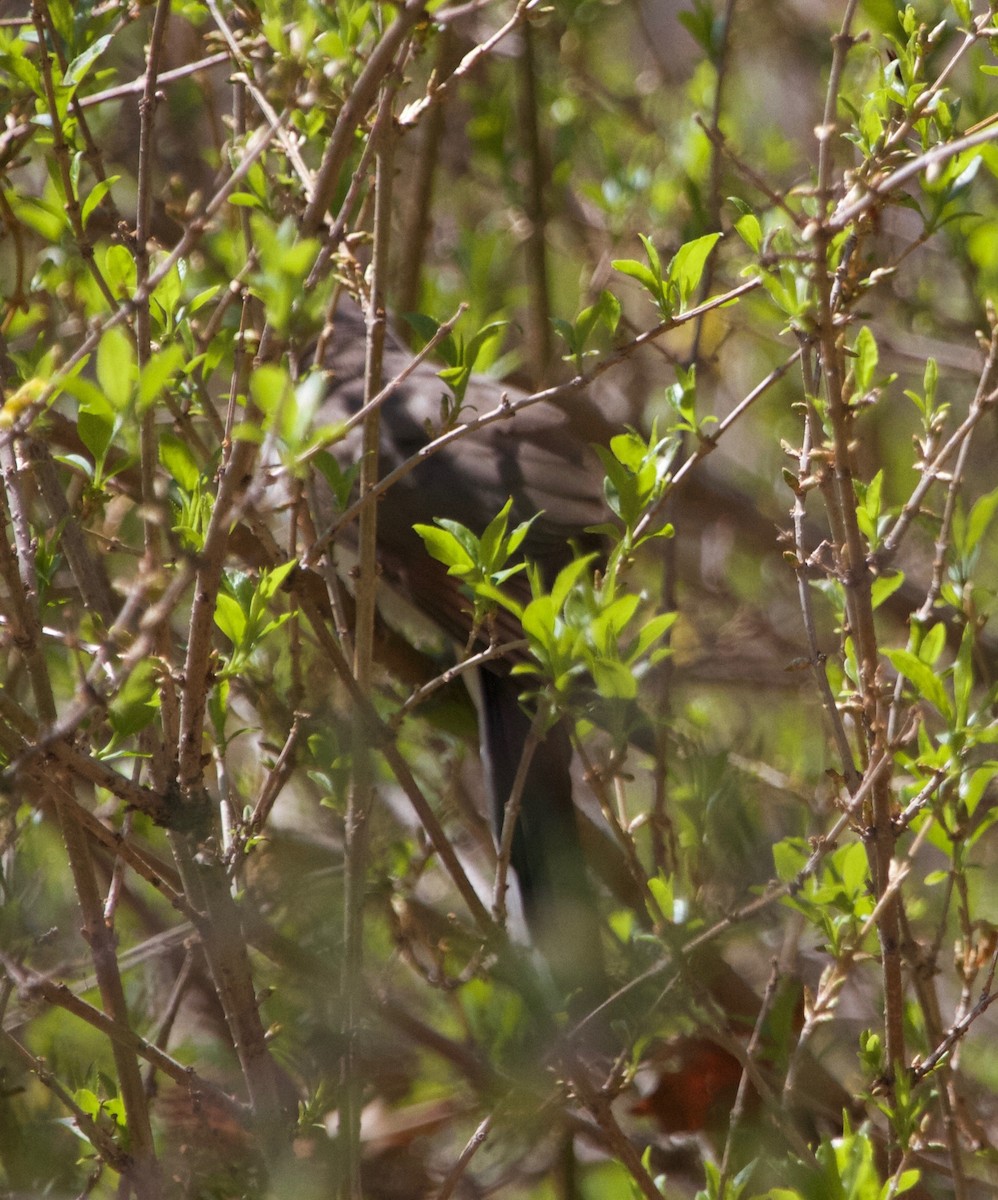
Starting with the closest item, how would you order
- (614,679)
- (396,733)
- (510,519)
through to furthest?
(614,679) < (396,733) < (510,519)

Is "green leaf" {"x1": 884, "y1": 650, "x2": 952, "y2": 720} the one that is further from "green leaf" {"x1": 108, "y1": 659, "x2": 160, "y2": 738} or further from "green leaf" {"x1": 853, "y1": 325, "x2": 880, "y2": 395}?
"green leaf" {"x1": 108, "y1": 659, "x2": 160, "y2": 738}

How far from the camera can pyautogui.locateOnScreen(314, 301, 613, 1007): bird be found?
267 cm

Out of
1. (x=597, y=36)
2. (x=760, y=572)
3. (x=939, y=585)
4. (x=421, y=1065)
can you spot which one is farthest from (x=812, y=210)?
(x=597, y=36)

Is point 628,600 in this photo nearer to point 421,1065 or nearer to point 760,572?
point 421,1065

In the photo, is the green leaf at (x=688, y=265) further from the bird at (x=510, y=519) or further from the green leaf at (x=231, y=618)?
the bird at (x=510, y=519)

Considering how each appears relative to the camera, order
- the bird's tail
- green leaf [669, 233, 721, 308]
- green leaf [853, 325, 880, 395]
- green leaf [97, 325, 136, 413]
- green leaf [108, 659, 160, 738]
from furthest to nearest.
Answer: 1. the bird's tail
2. green leaf [853, 325, 880, 395]
3. green leaf [669, 233, 721, 308]
4. green leaf [108, 659, 160, 738]
5. green leaf [97, 325, 136, 413]

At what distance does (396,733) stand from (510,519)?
149cm

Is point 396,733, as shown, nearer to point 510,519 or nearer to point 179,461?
point 179,461

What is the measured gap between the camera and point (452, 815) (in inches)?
110

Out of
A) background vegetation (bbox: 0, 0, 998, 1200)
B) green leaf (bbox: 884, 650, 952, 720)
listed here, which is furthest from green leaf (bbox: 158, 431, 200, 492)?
green leaf (bbox: 884, 650, 952, 720)

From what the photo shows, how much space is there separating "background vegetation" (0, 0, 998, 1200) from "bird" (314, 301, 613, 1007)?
0.41ft

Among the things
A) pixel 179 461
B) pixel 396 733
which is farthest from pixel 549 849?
pixel 179 461

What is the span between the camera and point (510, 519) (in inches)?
134

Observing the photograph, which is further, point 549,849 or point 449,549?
point 549,849
